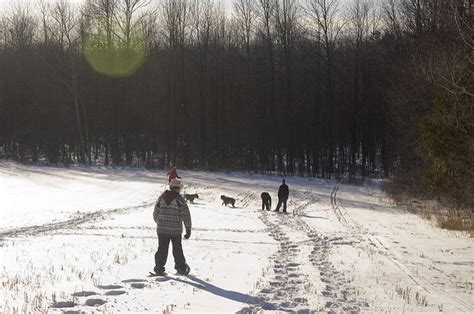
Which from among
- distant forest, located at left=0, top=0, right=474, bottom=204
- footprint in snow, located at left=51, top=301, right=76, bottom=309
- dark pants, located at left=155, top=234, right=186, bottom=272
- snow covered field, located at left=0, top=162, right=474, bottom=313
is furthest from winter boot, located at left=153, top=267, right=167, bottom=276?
distant forest, located at left=0, top=0, right=474, bottom=204

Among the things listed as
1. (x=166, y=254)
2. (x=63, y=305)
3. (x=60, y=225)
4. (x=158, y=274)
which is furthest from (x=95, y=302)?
(x=60, y=225)

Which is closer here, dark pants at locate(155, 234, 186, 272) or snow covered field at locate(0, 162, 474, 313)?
snow covered field at locate(0, 162, 474, 313)

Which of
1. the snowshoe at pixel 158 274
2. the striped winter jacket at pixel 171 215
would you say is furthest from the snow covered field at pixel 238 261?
the striped winter jacket at pixel 171 215

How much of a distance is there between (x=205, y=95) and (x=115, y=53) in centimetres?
1107

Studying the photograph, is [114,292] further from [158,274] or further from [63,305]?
[158,274]

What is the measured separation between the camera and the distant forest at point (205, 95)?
56906mm

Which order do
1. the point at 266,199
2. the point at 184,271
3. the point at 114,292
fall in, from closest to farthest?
the point at 114,292, the point at 184,271, the point at 266,199

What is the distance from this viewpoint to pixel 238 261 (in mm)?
12234

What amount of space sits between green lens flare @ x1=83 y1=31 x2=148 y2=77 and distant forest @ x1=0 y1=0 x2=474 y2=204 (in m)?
0.14

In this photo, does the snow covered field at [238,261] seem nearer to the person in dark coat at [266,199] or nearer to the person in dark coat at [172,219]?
the person in dark coat at [172,219]

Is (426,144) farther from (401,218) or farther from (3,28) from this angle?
(3,28)

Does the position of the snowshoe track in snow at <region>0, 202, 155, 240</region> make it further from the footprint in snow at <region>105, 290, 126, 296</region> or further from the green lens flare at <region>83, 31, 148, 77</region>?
the green lens flare at <region>83, 31, 148, 77</region>

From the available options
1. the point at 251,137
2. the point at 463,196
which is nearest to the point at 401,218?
the point at 463,196

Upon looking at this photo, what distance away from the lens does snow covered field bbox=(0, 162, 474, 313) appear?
8.29 metres
